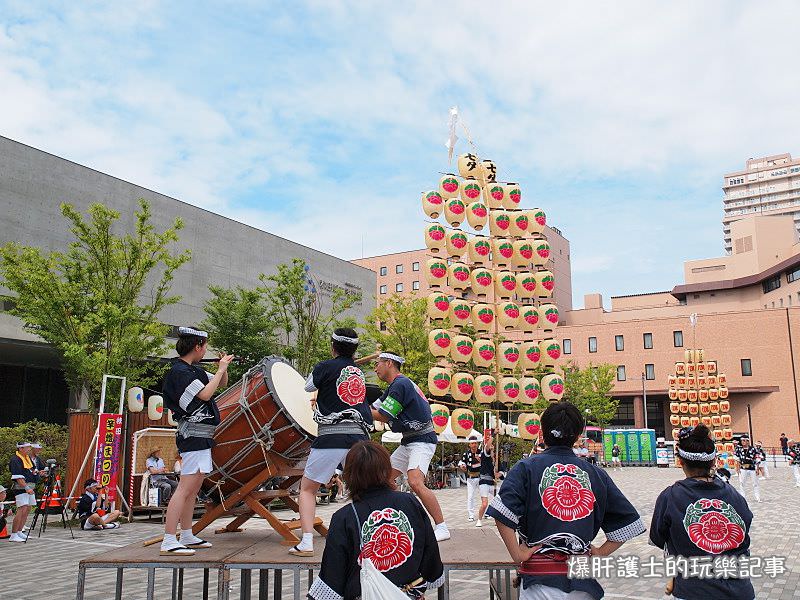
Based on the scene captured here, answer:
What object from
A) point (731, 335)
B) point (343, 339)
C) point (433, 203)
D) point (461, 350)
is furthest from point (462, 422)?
point (731, 335)

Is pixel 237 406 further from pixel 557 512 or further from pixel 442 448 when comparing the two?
pixel 442 448

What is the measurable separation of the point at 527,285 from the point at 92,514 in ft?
39.5

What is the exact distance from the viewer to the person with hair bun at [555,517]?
3646 mm

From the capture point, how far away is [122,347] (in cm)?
1908

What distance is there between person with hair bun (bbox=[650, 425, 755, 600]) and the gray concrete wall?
25639 millimetres

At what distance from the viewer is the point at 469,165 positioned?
59.8 feet

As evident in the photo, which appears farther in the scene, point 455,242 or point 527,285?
point 527,285

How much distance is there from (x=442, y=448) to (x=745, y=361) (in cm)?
3837

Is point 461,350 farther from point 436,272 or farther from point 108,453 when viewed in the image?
point 108,453

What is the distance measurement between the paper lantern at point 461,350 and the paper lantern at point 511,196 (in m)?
3.83

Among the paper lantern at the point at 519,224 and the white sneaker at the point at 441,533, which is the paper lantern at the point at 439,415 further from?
the white sneaker at the point at 441,533

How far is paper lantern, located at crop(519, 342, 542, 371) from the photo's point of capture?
17.2 meters

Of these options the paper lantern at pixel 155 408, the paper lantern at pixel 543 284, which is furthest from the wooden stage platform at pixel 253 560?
the paper lantern at pixel 155 408

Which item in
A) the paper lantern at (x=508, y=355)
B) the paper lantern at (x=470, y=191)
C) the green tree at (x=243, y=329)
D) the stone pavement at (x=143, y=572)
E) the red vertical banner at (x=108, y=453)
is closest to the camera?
the stone pavement at (x=143, y=572)
